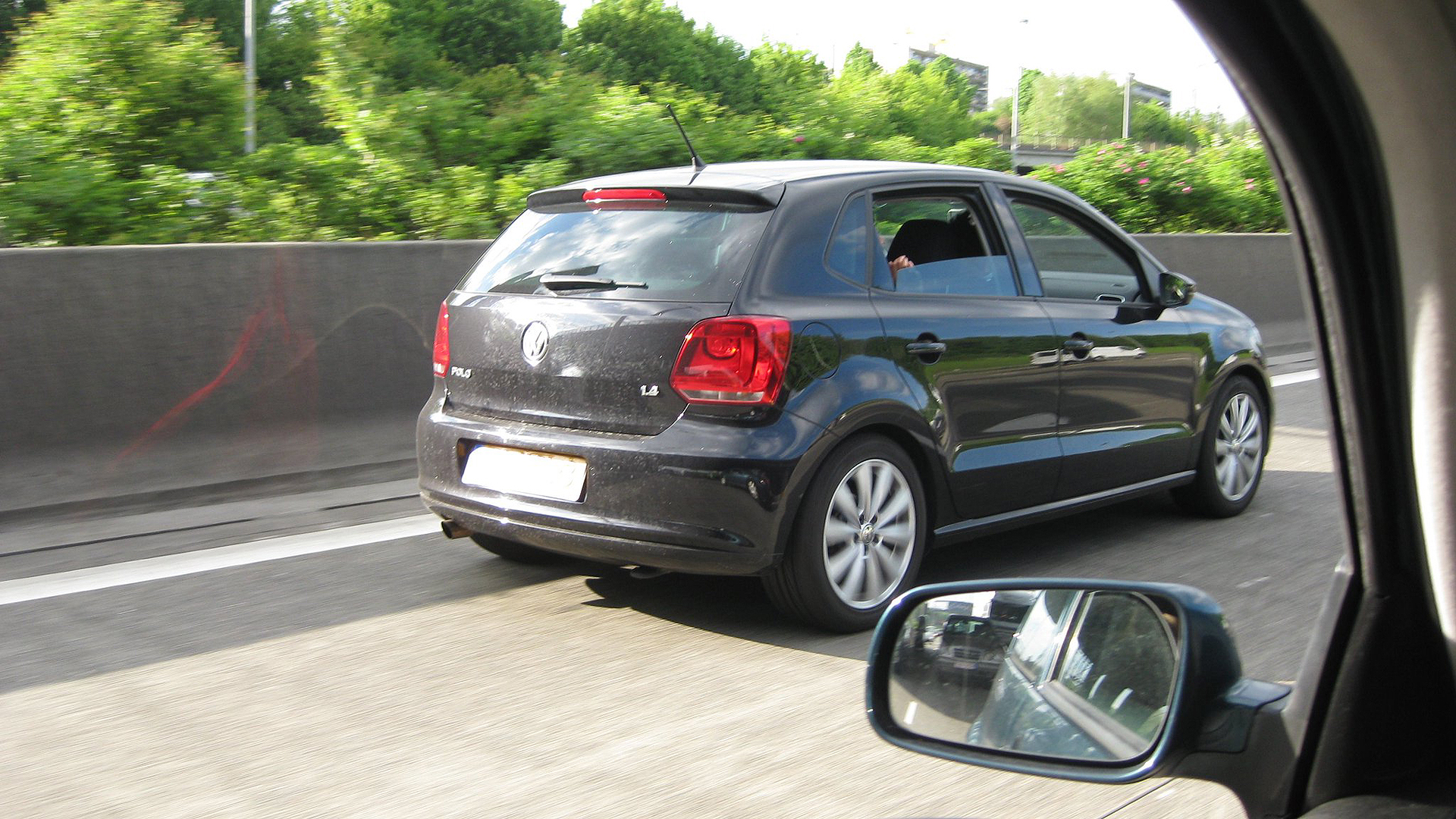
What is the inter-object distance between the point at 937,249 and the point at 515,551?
206 cm

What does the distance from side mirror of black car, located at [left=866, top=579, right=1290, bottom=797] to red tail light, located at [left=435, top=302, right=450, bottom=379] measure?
12.6ft

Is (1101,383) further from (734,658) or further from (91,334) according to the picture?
(91,334)

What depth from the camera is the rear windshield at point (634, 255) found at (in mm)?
4781

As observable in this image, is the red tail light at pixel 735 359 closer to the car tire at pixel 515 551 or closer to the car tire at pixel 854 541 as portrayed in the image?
the car tire at pixel 854 541

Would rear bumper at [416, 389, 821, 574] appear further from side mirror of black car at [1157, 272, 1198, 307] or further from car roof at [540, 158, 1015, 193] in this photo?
side mirror of black car at [1157, 272, 1198, 307]

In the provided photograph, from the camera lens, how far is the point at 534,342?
4.98m

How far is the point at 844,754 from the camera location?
376 cm

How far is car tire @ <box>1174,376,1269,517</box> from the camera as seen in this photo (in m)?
6.70

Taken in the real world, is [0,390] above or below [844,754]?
above

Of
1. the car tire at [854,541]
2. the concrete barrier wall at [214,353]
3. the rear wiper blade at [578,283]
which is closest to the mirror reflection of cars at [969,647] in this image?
the car tire at [854,541]

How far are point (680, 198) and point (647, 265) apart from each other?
30 centimetres

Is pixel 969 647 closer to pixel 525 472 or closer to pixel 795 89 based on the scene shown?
pixel 525 472

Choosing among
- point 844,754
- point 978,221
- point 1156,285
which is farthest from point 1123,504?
point 844,754

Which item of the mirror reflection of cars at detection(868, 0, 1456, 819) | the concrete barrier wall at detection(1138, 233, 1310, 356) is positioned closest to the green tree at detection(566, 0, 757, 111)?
the concrete barrier wall at detection(1138, 233, 1310, 356)
